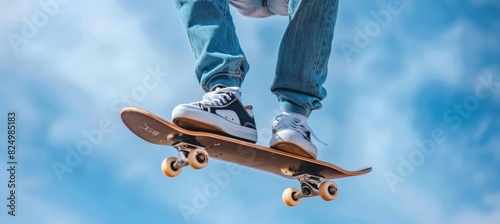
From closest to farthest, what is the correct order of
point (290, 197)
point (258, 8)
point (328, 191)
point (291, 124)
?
point (291, 124) < point (328, 191) < point (290, 197) < point (258, 8)

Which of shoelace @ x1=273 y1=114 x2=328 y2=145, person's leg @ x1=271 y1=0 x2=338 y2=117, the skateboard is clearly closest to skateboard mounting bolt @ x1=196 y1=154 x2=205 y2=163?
the skateboard

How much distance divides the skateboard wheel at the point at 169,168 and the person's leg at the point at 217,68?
30 cm

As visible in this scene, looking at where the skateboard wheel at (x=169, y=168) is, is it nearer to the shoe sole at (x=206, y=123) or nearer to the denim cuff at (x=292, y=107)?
the shoe sole at (x=206, y=123)

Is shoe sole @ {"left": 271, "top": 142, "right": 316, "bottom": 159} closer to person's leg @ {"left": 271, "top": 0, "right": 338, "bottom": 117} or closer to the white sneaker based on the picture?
the white sneaker

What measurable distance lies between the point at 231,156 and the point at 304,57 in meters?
0.90

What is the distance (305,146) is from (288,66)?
23.4 inches

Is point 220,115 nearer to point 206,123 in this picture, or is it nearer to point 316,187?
point 206,123

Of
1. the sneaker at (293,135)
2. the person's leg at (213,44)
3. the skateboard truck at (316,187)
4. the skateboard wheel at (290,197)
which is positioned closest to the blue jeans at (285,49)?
the person's leg at (213,44)

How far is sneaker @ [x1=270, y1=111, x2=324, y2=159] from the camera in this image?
5222mm

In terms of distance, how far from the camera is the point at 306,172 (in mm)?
5527

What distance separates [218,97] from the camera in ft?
16.9

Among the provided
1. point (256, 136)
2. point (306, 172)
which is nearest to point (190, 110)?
point (256, 136)

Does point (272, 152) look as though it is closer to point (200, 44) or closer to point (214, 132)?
point (214, 132)

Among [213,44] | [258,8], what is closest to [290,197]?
[213,44]
